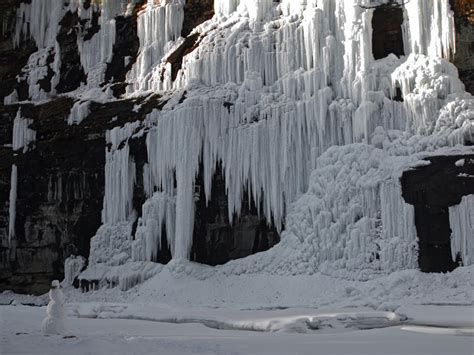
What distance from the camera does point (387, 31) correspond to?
21.4 m

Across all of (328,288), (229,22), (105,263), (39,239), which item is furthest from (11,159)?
(328,288)

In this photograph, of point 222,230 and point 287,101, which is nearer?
point 287,101

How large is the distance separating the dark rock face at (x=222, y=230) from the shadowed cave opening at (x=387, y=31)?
23.5 ft

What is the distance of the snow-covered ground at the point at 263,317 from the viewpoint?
894cm

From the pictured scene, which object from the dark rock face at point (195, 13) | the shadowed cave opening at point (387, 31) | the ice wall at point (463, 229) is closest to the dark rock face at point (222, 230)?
the ice wall at point (463, 229)

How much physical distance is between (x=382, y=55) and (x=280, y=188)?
6.08 m

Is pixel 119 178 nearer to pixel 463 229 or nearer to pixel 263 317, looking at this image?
pixel 263 317

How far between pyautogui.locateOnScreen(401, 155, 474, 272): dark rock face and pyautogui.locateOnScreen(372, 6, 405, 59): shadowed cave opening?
4.94 m

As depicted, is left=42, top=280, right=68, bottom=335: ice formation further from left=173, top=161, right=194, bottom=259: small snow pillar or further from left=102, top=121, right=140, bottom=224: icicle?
left=102, top=121, right=140, bottom=224: icicle

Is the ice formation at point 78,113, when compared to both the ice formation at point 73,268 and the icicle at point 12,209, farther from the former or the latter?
the ice formation at point 73,268

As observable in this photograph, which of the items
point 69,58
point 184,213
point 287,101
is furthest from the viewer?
point 69,58

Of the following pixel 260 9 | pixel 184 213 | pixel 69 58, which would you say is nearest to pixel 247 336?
pixel 184 213

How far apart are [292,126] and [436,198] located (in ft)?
17.9

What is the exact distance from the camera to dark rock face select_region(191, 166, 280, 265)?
2141cm
